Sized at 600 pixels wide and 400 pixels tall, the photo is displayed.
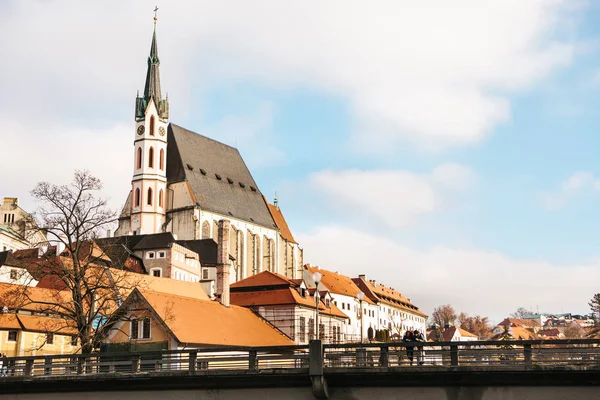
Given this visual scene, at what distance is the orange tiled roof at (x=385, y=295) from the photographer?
454 feet

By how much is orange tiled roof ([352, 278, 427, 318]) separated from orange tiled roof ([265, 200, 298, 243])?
14.4 meters

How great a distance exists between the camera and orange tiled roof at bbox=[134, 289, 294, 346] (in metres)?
52.3

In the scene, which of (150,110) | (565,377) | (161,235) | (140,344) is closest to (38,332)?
(140,344)

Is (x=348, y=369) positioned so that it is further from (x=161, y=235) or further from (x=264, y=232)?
(x=264, y=232)

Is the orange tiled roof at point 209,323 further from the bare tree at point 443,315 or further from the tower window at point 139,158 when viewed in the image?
the bare tree at point 443,315

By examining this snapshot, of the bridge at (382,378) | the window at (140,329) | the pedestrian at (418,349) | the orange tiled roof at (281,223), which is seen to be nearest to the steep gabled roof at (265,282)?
the window at (140,329)

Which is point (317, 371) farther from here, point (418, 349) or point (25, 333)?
point (25, 333)

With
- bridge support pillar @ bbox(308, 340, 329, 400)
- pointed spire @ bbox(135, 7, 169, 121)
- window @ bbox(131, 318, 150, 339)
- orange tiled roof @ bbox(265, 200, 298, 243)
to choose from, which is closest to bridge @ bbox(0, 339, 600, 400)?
bridge support pillar @ bbox(308, 340, 329, 400)

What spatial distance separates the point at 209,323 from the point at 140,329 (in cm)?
508

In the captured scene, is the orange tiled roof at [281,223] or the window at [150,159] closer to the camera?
the window at [150,159]

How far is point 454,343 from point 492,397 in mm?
1794

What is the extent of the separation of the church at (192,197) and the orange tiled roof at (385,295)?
12165mm

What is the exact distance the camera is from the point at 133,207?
4663 inches

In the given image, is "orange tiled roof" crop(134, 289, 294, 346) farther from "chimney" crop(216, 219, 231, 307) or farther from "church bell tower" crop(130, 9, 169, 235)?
"church bell tower" crop(130, 9, 169, 235)
